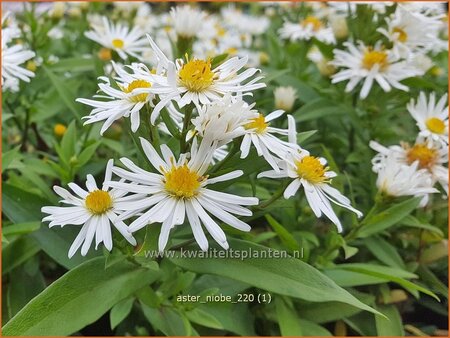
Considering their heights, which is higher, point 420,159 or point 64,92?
point 64,92

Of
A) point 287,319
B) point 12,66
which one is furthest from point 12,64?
point 287,319

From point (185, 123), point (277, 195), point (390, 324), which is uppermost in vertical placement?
point (185, 123)

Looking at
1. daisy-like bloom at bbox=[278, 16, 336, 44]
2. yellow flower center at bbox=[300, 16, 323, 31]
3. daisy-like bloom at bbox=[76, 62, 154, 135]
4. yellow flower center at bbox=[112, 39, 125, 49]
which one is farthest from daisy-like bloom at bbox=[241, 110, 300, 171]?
yellow flower center at bbox=[300, 16, 323, 31]

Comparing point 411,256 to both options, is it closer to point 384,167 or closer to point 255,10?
point 384,167

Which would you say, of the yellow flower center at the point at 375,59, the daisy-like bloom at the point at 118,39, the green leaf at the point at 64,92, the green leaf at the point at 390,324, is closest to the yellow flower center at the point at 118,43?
the daisy-like bloom at the point at 118,39

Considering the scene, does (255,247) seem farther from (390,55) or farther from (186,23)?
(390,55)

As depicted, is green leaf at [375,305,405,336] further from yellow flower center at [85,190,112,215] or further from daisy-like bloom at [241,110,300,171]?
yellow flower center at [85,190,112,215]

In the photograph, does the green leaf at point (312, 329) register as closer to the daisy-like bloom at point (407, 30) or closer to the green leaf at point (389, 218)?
the green leaf at point (389, 218)

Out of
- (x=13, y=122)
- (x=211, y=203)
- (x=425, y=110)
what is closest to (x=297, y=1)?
(x=425, y=110)
